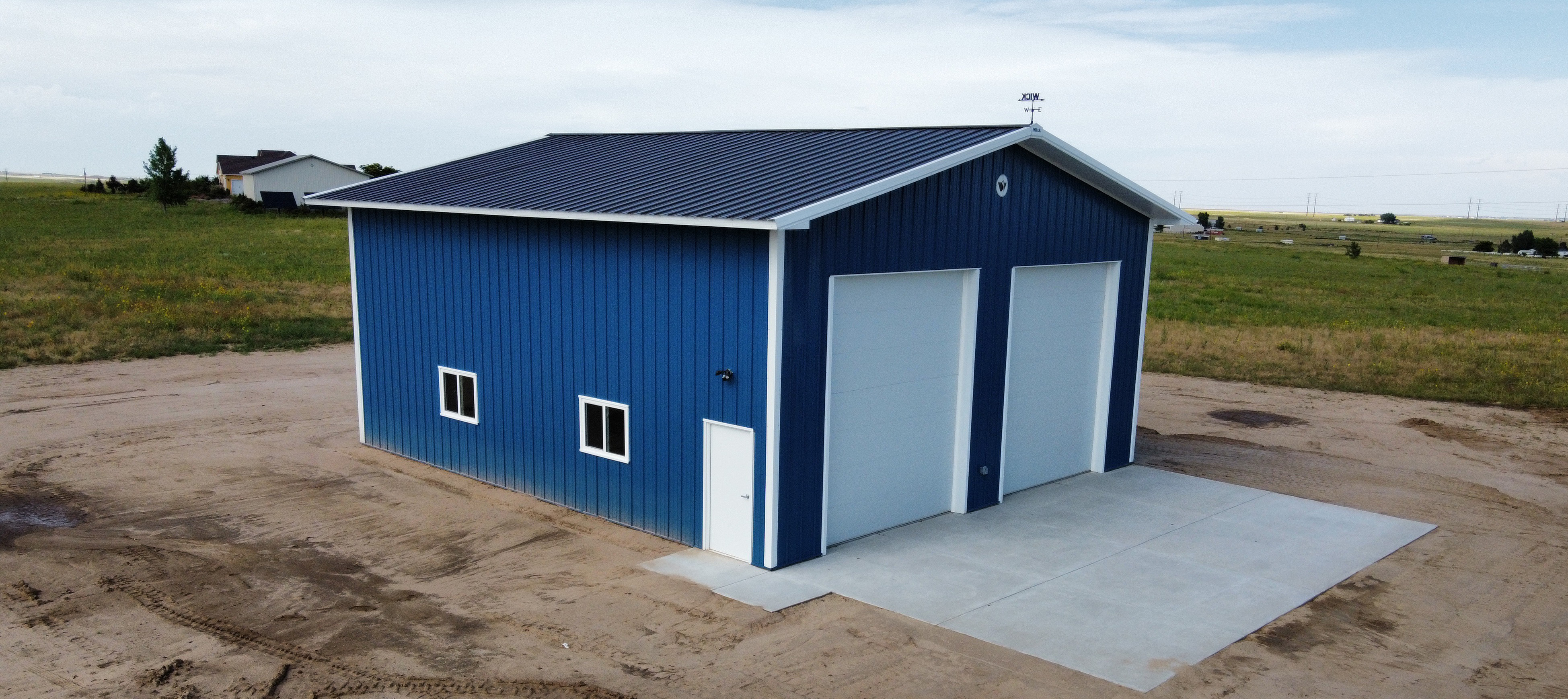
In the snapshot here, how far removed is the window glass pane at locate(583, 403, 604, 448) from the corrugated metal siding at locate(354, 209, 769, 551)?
179mm

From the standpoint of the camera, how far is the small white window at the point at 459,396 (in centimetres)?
1434

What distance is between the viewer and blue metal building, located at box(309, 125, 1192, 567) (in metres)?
11.2

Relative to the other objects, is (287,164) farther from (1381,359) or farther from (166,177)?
(1381,359)

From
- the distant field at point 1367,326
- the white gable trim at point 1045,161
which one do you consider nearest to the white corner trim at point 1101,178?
the white gable trim at point 1045,161

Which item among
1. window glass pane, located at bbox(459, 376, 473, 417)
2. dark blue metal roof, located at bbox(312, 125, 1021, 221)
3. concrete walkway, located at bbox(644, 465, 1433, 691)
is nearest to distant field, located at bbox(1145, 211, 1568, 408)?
concrete walkway, located at bbox(644, 465, 1433, 691)

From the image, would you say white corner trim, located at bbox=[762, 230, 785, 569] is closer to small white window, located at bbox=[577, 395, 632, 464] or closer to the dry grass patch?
small white window, located at bbox=[577, 395, 632, 464]

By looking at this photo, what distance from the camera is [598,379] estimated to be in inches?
497

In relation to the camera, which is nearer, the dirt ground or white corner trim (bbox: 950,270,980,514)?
the dirt ground

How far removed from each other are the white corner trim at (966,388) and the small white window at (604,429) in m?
3.98

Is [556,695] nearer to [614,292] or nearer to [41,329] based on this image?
[614,292]

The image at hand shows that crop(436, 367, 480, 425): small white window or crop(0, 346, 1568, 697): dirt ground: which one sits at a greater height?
crop(436, 367, 480, 425): small white window

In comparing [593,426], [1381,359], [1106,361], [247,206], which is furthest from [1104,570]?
[247,206]

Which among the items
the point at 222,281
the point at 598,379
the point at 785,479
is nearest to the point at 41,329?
the point at 222,281

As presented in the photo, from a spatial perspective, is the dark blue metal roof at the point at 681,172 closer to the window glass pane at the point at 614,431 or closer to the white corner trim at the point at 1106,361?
the window glass pane at the point at 614,431
